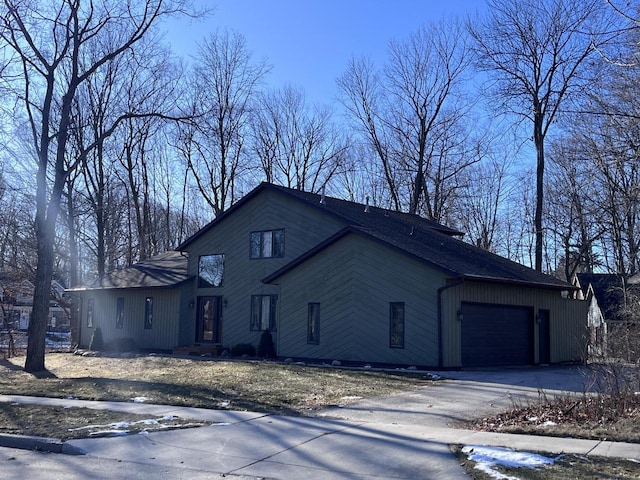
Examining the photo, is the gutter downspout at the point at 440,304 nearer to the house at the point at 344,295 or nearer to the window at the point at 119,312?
the house at the point at 344,295

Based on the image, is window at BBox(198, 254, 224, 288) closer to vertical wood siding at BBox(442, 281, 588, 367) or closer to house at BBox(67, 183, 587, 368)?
house at BBox(67, 183, 587, 368)

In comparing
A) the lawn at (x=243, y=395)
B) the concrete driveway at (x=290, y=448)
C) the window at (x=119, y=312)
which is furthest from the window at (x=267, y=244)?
the concrete driveway at (x=290, y=448)

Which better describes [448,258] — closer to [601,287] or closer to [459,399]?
[459,399]

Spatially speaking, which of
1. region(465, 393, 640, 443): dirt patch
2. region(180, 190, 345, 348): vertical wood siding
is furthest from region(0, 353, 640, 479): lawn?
region(180, 190, 345, 348): vertical wood siding

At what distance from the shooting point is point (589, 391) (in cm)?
1216

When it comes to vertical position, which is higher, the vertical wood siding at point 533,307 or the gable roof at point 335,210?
the gable roof at point 335,210

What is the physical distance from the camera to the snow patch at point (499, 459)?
7.38 meters

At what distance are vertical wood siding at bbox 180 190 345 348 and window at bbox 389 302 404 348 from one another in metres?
4.33

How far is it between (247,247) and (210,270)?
97.0 inches

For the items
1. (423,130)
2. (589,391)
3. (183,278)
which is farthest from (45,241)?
(423,130)

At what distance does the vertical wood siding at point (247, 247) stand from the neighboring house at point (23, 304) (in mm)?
8877

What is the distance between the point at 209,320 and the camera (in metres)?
28.7

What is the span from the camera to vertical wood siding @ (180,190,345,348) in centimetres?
2525

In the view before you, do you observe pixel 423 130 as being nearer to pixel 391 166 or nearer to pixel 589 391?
pixel 391 166
